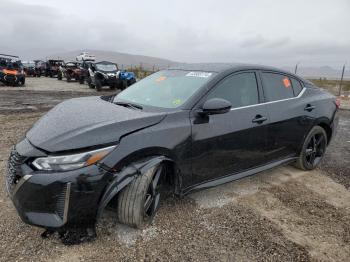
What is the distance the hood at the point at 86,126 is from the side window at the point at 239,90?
2.70 ft

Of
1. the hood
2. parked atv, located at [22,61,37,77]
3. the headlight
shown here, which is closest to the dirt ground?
the headlight

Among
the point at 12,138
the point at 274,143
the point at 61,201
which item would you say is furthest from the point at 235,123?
the point at 12,138

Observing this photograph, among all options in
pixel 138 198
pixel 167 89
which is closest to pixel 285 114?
pixel 167 89

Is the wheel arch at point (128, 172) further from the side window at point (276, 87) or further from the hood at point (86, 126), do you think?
the side window at point (276, 87)

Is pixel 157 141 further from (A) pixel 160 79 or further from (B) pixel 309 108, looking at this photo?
(B) pixel 309 108

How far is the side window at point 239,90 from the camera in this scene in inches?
139

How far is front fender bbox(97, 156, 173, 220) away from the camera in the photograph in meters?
2.57

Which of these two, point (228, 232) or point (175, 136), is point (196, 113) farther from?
point (228, 232)

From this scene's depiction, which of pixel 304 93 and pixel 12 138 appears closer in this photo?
pixel 304 93

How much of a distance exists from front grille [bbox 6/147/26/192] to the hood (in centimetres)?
16

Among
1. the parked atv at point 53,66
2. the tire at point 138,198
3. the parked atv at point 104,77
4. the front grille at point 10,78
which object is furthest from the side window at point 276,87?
the parked atv at point 53,66

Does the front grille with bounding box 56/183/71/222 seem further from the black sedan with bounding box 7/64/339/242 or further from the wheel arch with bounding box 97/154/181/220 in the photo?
the wheel arch with bounding box 97/154/181/220

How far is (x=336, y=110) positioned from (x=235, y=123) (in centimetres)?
249

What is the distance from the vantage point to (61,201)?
2453 millimetres
